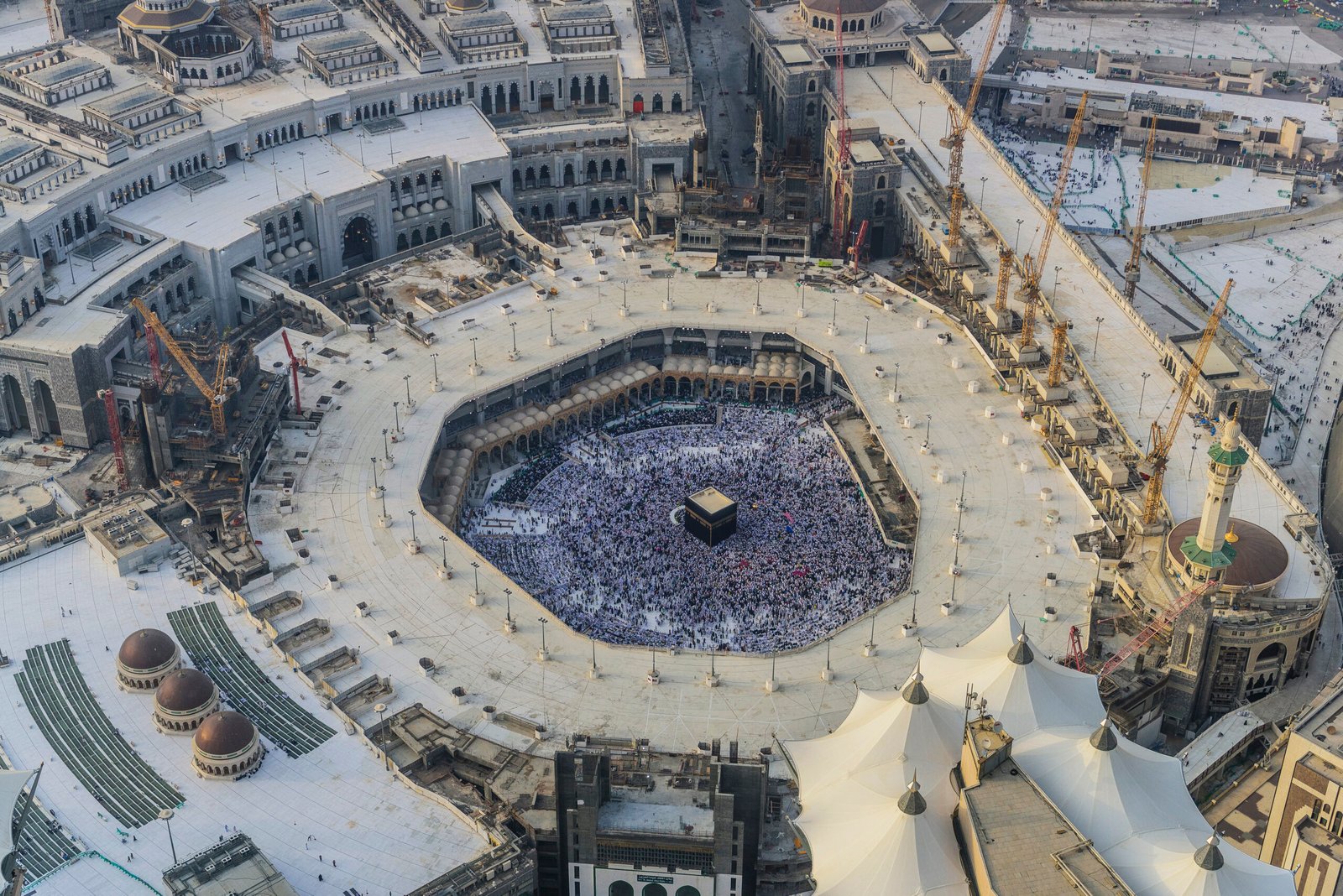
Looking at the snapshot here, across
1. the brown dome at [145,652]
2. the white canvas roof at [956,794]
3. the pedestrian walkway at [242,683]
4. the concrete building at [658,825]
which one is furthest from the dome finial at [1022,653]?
the brown dome at [145,652]

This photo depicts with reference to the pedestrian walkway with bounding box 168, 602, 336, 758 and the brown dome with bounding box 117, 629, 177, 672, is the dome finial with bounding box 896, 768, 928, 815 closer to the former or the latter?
the pedestrian walkway with bounding box 168, 602, 336, 758

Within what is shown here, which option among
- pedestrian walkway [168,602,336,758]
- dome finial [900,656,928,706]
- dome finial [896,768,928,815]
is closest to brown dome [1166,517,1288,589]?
dome finial [900,656,928,706]

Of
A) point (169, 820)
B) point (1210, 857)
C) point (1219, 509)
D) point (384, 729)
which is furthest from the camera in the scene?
point (1219, 509)

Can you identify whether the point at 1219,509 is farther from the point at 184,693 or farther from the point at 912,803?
the point at 184,693

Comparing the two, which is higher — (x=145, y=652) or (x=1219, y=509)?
(x=1219, y=509)

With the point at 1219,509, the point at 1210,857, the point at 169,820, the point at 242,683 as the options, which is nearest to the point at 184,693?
the point at 242,683

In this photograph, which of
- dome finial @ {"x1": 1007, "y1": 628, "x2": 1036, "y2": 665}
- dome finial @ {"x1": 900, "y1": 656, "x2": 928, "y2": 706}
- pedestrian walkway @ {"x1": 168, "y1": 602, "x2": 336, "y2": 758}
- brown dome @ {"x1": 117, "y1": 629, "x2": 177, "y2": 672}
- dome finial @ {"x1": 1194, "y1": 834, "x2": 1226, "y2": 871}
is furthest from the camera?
brown dome @ {"x1": 117, "y1": 629, "x2": 177, "y2": 672}
